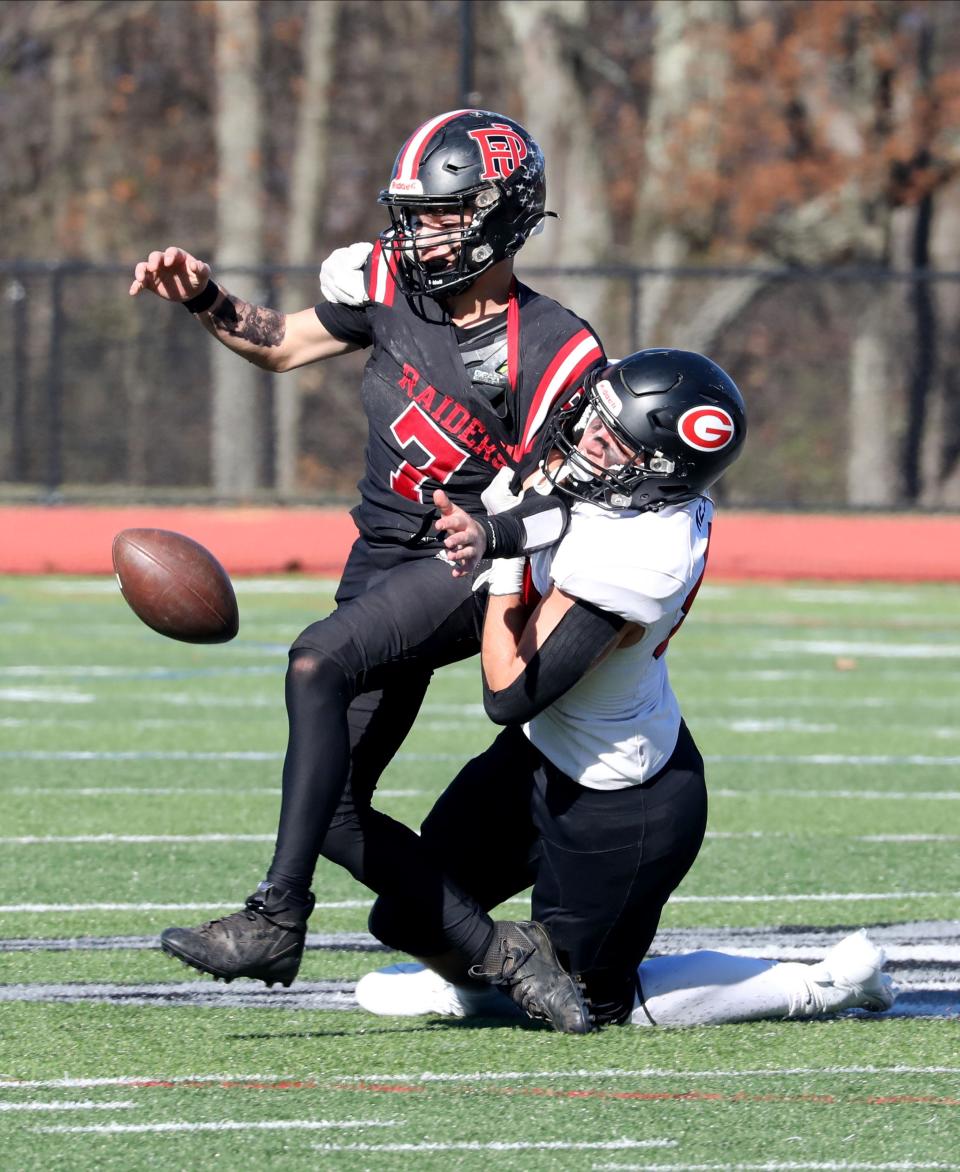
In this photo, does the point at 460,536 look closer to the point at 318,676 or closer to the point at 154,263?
the point at 318,676

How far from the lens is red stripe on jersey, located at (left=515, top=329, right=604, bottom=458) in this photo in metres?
4.73

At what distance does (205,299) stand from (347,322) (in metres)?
0.38

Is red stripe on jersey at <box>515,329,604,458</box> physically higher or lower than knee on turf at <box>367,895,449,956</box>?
higher

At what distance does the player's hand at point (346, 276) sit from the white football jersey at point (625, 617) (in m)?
0.91

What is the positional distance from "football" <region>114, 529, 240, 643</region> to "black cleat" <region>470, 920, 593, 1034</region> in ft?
3.32

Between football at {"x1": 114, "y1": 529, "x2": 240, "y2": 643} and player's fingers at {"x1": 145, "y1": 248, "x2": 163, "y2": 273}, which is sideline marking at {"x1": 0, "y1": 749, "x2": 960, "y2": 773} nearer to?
football at {"x1": 114, "y1": 529, "x2": 240, "y2": 643}

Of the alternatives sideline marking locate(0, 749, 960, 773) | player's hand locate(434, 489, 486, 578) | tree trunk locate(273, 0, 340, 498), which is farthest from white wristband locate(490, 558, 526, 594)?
tree trunk locate(273, 0, 340, 498)

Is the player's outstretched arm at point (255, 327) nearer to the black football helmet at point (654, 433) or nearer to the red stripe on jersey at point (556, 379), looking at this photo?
the red stripe on jersey at point (556, 379)

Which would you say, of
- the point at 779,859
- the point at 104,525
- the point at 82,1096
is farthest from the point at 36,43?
the point at 82,1096

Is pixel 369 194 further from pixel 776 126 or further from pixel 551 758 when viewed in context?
pixel 551 758

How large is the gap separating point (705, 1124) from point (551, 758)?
1007mm

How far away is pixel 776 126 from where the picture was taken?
24812mm

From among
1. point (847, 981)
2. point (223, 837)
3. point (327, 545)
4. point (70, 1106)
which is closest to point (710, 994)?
point (847, 981)

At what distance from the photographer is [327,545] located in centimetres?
1622
